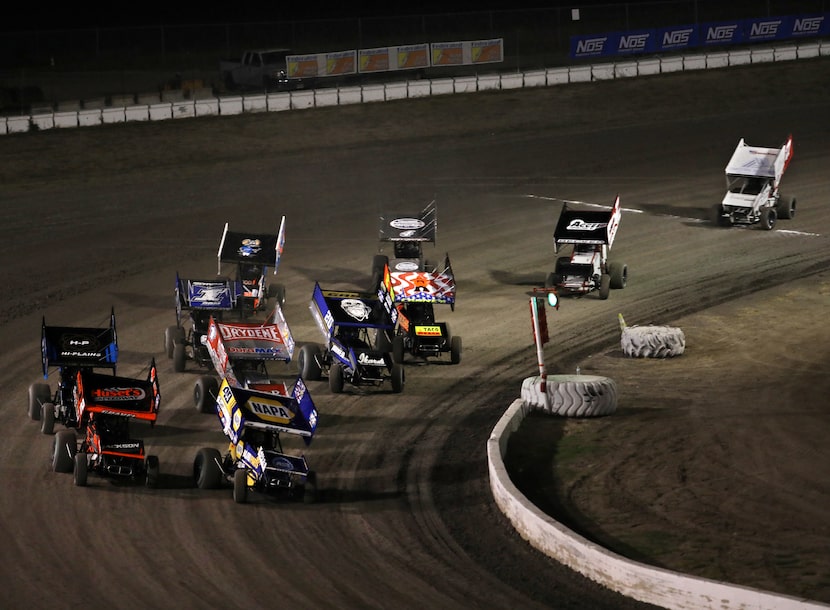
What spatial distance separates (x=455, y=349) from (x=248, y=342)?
4.29m

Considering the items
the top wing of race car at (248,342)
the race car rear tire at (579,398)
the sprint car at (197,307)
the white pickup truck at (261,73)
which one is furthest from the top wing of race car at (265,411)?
the white pickup truck at (261,73)

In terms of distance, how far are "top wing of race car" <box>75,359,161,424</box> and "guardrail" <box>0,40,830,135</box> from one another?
87.5 ft

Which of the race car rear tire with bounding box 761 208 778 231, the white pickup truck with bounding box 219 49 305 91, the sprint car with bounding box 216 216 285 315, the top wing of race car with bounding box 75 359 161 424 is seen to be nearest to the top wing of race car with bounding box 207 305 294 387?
the top wing of race car with bounding box 75 359 161 424

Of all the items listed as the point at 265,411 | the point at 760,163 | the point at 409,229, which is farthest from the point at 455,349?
the point at 760,163

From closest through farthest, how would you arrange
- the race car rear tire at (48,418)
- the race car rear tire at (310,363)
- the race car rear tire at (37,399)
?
the race car rear tire at (48,418), the race car rear tire at (37,399), the race car rear tire at (310,363)

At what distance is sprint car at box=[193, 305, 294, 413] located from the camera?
21.5m

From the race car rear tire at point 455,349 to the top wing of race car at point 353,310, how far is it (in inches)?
49.1

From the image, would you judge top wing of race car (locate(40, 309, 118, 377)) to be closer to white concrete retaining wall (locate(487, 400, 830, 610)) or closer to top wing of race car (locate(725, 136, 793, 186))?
white concrete retaining wall (locate(487, 400, 830, 610))

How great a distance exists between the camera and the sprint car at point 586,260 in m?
28.7

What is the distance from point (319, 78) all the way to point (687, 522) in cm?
3493

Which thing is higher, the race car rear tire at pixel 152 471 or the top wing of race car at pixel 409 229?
the top wing of race car at pixel 409 229

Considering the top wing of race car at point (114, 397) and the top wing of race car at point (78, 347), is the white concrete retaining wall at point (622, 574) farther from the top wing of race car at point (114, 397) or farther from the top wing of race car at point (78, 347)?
the top wing of race car at point (78, 347)

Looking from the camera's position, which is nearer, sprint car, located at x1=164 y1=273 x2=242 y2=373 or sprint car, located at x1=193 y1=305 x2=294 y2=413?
sprint car, located at x1=193 y1=305 x2=294 y2=413

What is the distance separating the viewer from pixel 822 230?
114ft
